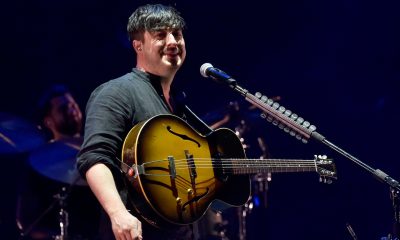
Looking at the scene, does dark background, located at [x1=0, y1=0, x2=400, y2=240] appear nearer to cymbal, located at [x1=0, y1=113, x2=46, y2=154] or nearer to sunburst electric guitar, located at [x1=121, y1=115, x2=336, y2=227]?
cymbal, located at [x1=0, y1=113, x2=46, y2=154]

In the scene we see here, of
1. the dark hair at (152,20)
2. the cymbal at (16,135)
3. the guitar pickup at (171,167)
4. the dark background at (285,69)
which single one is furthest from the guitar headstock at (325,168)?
the cymbal at (16,135)

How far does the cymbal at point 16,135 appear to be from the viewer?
5.33 m

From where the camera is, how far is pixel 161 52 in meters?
3.17

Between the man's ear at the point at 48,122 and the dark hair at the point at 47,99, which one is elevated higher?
the dark hair at the point at 47,99

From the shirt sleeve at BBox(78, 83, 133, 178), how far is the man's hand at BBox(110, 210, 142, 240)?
10.4 inches

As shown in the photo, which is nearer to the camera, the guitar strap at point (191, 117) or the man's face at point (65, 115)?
the guitar strap at point (191, 117)

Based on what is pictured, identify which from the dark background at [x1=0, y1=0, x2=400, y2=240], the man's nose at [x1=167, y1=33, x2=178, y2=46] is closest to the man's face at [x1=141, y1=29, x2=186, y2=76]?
the man's nose at [x1=167, y1=33, x2=178, y2=46]

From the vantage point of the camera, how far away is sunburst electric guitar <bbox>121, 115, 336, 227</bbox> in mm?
2660

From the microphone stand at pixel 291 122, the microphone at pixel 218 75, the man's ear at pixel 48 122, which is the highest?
the man's ear at pixel 48 122

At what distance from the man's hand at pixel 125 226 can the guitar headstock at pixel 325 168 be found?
4.39 ft

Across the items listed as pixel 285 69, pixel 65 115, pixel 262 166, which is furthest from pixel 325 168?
pixel 285 69

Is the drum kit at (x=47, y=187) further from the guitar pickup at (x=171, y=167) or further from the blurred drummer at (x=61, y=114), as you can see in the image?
the guitar pickup at (x=171, y=167)

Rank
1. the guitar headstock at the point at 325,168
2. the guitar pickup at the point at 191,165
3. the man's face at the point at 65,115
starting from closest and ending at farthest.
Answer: the guitar pickup at the point at 191,165 → the guitar headstock at the point at 325,168 → the man's face at the point at 65,115

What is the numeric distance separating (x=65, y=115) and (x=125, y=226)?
364 cm
